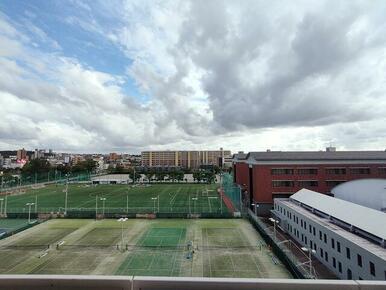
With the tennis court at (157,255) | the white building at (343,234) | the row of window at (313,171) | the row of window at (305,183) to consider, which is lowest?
the tennis court at (157,255)

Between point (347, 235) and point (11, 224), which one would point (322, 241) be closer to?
point (347, 235)

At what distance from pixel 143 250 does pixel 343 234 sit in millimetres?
17877

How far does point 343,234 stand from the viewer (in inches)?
931

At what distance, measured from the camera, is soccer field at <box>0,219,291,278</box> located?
952 inches

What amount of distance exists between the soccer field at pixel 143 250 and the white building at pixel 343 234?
427 cm

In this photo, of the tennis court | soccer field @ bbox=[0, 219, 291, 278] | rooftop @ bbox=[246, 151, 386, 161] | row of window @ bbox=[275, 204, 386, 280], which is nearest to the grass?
soccer field @ bbox=[0, 219, 291, 278]

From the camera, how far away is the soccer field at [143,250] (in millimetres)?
24188

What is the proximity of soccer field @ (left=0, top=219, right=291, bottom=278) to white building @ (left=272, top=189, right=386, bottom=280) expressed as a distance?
4271 mm

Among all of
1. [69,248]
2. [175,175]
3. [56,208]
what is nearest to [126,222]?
[69,248]

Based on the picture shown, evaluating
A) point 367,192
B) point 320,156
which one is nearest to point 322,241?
point 367,192

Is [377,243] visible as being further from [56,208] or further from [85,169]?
[85,169]

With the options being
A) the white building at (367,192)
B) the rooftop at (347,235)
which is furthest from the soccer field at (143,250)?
the white building at (367,192)

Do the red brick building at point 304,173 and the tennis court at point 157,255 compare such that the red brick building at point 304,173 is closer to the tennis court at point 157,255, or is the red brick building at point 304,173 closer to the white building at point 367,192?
the white building at point 367,192

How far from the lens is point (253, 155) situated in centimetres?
5428
